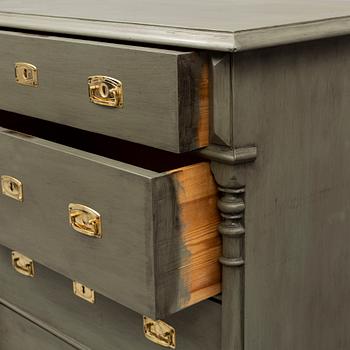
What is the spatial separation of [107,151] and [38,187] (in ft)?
0.84

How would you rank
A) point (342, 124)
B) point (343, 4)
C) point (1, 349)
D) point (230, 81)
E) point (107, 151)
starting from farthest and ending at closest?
point (1, 349), point (107, 151), point (343, 4), point (342, 124), point (230, 81)

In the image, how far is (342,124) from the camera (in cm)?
105

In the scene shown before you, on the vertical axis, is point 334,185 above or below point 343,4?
below

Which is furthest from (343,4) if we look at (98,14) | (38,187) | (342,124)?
(38,187)

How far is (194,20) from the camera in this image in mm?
991

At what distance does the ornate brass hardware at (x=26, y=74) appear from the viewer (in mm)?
1123

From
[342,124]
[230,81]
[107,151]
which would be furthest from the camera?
[107,151]

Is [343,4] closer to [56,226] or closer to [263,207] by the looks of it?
[263,207]

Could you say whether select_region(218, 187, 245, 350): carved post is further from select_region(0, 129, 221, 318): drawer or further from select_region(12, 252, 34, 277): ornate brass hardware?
select_region(12, 252, 34, 277): ornate brass hardware

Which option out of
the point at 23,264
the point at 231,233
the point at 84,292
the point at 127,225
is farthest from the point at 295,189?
the point at 23,264

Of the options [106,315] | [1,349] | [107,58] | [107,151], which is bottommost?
[1,349]

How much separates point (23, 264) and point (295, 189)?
53 centimetres

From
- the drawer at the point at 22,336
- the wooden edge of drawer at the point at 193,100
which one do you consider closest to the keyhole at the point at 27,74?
the wooden edge of drawer at the point at 193,100

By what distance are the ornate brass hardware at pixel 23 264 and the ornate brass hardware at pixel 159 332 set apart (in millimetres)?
285
